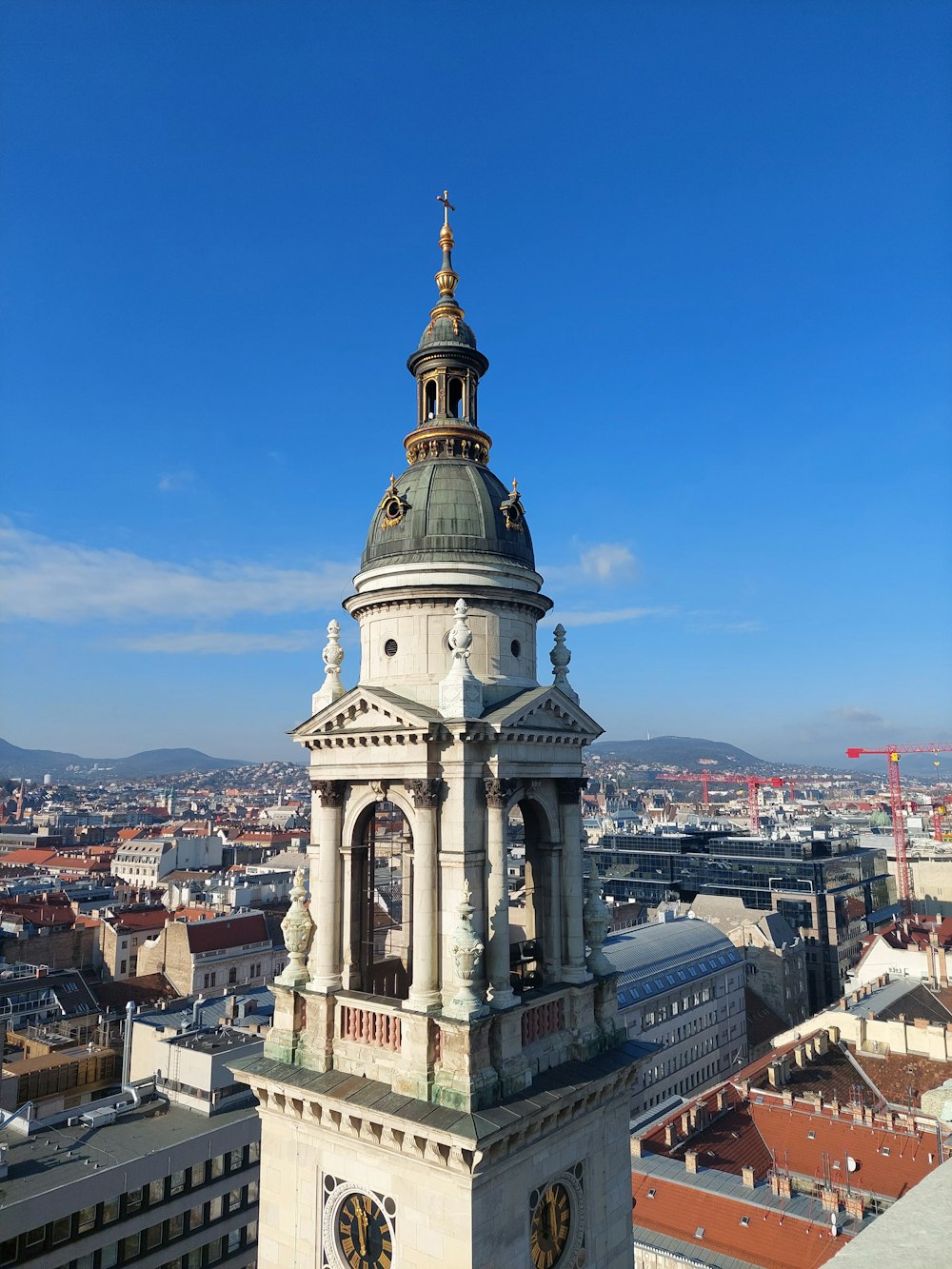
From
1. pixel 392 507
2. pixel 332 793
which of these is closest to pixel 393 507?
pixel 392 507

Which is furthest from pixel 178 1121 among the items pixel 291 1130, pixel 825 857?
pixel 825 857

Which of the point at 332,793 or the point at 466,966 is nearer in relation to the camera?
the point at 466,966

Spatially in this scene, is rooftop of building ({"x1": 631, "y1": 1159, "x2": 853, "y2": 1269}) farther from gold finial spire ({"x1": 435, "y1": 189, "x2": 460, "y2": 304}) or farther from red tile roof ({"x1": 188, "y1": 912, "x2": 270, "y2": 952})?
red tile roof ({"x1": 188, "y1": 912, "x2": 270, "y2": 952})

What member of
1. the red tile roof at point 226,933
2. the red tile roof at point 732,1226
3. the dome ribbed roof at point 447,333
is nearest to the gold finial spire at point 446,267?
the dome ribbed roof at point 447,333

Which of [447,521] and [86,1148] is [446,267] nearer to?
[447,521]

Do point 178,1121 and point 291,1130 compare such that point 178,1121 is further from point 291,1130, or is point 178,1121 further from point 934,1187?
point 934,1187

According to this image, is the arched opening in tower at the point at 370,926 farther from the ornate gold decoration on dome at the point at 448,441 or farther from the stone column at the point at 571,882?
the ornate gold decoration on dome at the point at 448,441

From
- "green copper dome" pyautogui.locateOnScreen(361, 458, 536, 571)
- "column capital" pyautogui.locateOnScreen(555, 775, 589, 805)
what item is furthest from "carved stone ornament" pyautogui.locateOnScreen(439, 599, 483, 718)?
"column capital" pyautogui.locateOnScreen(555, 775, 589, 805)
